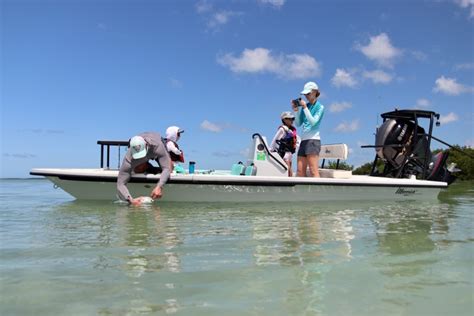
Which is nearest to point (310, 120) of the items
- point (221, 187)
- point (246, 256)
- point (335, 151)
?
point (335, 151)

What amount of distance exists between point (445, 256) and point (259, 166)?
516 centimetres

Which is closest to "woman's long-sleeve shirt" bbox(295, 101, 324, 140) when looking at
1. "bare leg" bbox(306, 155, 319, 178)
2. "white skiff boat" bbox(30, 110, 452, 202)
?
"bare leg" bbox(306, 155, 319, 178)

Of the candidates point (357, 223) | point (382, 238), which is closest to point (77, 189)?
point (357, 223)

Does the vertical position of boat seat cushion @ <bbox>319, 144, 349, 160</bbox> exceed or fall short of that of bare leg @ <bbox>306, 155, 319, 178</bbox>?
it exceeds it

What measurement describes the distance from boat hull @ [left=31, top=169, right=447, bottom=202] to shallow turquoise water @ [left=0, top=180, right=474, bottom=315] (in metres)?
1.97

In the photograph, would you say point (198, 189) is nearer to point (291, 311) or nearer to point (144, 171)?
point (144, 171)

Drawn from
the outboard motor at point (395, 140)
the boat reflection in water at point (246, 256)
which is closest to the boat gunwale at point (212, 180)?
the boat reflection in water at point (246, 256)

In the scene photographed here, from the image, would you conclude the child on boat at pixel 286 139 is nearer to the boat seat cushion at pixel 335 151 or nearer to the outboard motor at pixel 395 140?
the boat seat cushion at pixel 335 151

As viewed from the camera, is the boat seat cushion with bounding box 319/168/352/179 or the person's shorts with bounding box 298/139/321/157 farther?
the boat seat cushion with bounding box 319/168/352/179

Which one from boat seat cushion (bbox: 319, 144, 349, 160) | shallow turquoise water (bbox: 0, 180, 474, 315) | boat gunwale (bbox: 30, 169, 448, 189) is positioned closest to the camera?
shallow turquoise water (bbox: 0, 180, 474, 315)

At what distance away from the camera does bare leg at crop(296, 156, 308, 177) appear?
9023mm

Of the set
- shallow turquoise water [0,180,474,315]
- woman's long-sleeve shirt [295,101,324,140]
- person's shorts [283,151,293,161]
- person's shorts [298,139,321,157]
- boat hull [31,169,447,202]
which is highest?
woman's long-sleeve shirt [295,101,324,140]

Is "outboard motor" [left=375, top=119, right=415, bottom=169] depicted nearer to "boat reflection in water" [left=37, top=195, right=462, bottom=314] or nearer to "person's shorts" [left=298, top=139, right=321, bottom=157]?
"person's shorts" [left=298, top=139, right=321, bottom=157]

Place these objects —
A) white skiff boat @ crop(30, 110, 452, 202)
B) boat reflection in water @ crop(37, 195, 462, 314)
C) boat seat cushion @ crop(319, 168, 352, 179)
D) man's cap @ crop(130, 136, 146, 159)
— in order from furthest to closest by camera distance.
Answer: boat seat cushion @ crop(319, 168, 352, 179), white skiff boat @ crop(30, 110, 452, 202), man's cap @ crop(130, 136, 146, 159), boat reflection in water @ crop(37, 195, 462, 314)
